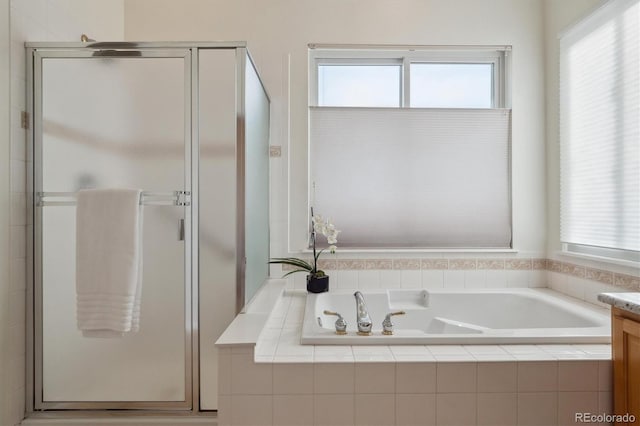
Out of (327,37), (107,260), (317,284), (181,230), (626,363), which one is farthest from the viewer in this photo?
(327,37)

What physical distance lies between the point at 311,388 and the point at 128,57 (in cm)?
154

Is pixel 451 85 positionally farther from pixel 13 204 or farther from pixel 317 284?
pixel 13 204

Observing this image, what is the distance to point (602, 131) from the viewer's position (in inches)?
81.1

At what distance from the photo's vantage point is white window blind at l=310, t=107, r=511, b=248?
2586 millimetres

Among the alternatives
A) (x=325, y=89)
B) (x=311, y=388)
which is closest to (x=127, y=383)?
(x=311, y=388)

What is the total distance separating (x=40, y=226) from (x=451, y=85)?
2.52 meters

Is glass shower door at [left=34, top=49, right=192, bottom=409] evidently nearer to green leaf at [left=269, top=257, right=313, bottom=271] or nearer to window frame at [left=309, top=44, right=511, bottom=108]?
green leaf at [left=269, top=257, right=313, bottom=271]

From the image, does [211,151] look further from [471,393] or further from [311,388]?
[471,393]

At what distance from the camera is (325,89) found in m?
2.68

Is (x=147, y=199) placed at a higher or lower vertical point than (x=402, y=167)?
lower

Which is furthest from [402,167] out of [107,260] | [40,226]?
[40,226]

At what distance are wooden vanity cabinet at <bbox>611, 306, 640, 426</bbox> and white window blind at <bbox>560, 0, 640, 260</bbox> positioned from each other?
73 cm

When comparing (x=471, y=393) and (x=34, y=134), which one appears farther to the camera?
(x=34, y=134)

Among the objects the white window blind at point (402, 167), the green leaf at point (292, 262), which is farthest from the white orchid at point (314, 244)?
the white window blind at point (402, 167)
